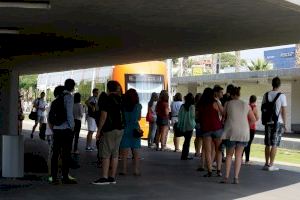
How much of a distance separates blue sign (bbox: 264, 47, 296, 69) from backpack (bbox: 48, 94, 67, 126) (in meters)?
45.4

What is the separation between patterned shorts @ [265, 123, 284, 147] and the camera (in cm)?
1240

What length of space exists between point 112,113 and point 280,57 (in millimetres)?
51161

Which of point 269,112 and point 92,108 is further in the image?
point 92,108

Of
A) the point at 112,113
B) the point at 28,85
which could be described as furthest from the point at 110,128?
the point at 28,85

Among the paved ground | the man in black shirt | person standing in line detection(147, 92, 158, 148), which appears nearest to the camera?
the paved ground

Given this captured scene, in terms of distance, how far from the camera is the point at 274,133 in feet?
40.8

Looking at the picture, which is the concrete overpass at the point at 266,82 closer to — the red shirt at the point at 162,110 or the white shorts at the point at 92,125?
the red shirt at the point at 162,110

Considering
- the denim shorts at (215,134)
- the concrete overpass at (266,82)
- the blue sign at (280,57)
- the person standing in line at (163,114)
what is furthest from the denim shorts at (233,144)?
the blue sign at (280,57)

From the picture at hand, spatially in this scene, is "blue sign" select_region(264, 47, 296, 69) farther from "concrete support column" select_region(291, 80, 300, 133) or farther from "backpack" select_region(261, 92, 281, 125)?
"backpack" select_region(261, 92, 281, 125)

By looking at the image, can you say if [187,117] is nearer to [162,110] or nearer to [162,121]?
[162,110]

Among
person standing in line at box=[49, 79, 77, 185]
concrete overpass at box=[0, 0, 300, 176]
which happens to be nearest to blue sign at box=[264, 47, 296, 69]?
concrete overpass at box=[0, 0, 300, 176]

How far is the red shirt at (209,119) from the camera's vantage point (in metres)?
11.3

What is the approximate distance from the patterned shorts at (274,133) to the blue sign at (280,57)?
41.8 metres

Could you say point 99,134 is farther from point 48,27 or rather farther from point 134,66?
point 134,66
